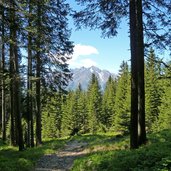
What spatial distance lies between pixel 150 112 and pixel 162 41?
40.0 m

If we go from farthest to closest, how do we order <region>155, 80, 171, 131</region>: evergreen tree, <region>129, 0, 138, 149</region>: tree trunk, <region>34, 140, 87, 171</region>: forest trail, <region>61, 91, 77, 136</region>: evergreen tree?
<region>61, 91, 77, 136</region>: evergreen tree, <region>155, 80, 171, 131</region>: evergreen tree, <region>34, 140, 87, 171</region>: forest trail, <region>129, 0, 138, 149</region>: tree trunk

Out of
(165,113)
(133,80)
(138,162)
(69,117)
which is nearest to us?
(138,162)

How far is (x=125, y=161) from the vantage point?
990cm

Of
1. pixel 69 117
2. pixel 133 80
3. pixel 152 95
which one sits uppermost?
pixel 133 80

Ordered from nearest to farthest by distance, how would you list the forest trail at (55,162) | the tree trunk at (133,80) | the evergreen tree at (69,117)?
the tree trunk at (133,80) < the forest trail at (55,162) < the evergreen tree at (69,117)

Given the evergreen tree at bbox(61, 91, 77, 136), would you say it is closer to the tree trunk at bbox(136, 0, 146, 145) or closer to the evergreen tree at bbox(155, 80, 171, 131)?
the evergreen tree at bbox(155, 80, 171, 131)

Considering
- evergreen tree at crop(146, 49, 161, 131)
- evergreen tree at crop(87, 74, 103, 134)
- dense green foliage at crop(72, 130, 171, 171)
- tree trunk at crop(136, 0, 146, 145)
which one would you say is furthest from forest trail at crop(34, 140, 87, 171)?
evergreen tree at crop(87, 74, 103, 134)

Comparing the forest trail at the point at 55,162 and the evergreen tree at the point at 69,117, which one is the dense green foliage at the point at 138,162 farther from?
the evergreen tree at the point at 69,117

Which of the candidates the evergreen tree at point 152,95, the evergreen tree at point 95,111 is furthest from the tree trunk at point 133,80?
the evergreen tree at point 95,111

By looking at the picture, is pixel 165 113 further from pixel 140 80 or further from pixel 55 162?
pixel 140 80

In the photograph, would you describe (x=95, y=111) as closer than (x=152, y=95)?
No

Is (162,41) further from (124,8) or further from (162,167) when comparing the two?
(162,167)

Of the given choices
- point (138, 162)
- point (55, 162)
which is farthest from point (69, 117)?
point (138, 162)

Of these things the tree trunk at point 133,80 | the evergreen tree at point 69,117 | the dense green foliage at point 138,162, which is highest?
the tree trunk at point 133,80
